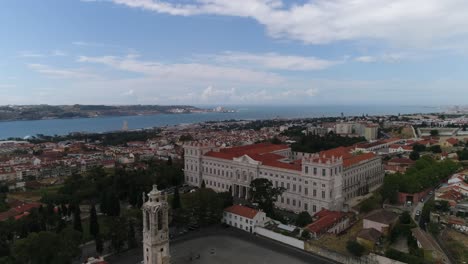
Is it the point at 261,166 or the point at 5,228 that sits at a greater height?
the point at 261,166

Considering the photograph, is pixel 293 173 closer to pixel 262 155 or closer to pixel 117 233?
pixel 262 155

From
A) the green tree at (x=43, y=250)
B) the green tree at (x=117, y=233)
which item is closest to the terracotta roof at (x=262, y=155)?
the green tree at (x=117, y=233)

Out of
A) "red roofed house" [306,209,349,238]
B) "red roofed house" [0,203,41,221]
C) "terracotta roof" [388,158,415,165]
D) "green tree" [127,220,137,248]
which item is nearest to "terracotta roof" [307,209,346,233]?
"red roofed house" [306,209,349,238]

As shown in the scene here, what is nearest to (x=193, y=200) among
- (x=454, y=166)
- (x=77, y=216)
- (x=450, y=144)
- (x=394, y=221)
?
(x=77, y=216)

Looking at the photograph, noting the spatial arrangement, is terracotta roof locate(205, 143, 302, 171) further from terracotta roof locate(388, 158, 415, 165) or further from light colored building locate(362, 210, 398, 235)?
terracotta roof locate(388, 158, 415, 165)

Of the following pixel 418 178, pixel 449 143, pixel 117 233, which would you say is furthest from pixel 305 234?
pixel 449 143

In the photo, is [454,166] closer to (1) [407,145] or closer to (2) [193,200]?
(1) [407,145]
